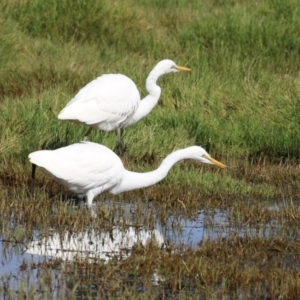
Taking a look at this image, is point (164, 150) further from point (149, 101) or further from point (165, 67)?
point (165, 67)

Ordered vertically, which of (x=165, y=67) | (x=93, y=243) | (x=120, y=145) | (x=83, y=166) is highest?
(x=165, y=67)

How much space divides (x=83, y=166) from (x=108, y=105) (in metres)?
1.70

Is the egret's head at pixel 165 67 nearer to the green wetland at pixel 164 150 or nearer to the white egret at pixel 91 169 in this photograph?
the green wetland at pixel 164 150

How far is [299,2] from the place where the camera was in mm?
14188

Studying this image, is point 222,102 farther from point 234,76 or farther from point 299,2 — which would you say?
point 299,2

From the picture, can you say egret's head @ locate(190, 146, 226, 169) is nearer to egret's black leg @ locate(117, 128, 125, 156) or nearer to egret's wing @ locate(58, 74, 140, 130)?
egret's wing @ locate(58, 74, 140, 130)

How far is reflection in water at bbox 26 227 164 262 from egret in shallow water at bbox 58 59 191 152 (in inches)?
75.7

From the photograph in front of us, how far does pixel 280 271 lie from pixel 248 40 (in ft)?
25.5

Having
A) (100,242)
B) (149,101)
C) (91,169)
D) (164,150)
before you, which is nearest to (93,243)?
(100,242)

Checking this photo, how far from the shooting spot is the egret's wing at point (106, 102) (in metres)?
8.78

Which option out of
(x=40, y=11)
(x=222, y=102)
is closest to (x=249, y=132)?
(x=222, y=102)

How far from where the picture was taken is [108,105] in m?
9.12

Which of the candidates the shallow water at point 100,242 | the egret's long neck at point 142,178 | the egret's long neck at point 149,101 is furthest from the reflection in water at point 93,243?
the egret's long neck at point 149,101

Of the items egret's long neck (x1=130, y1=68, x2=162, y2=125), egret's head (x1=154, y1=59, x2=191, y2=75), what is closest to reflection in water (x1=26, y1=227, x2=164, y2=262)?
egret's long neck (x1=130, y1=68, x2=162, y2=125)
